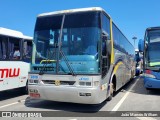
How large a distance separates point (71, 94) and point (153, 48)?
244 inches

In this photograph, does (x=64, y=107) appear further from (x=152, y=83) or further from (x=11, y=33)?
(x=152, y=83)

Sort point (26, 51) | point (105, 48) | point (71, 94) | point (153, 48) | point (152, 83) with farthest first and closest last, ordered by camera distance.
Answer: point (153, 48) < point (152, 83) < point (26, 51) < point (105, 48) < point (71, 94)

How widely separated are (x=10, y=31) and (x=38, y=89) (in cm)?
378

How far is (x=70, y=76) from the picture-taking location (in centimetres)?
827

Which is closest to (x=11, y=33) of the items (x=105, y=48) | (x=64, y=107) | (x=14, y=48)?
(x=14, y=48)

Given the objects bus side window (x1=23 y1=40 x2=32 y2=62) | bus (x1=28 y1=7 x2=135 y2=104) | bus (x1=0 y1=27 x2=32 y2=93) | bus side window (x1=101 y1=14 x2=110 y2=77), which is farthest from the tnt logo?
bus side window (x1=101 y1=14 x2=110 y2=77)

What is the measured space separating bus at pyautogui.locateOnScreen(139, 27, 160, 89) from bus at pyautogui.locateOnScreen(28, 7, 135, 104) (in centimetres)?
379

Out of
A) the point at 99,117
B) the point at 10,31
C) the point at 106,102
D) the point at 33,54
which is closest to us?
the point at 99,117

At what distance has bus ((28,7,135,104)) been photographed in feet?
26.8

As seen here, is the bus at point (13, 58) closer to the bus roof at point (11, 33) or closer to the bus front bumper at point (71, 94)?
the bus roof at point (11, 33)

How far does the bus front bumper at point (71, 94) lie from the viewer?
8062mm

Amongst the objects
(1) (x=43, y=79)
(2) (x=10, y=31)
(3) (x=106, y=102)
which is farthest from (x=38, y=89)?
(2) (x=10, y=31)

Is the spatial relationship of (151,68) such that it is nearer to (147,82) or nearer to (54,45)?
(147,82)

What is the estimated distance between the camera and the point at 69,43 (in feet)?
28.2
